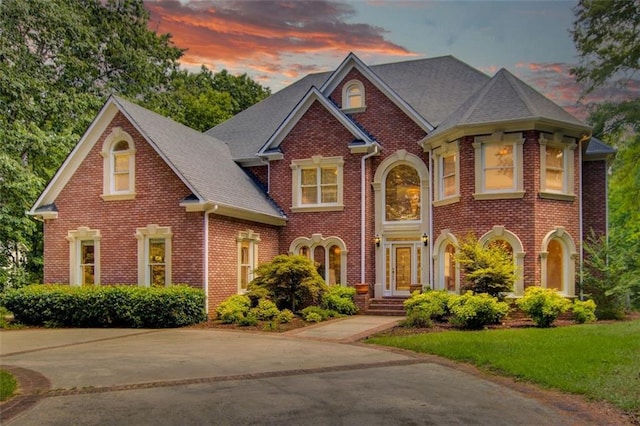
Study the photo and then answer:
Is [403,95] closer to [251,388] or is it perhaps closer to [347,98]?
[347,98]

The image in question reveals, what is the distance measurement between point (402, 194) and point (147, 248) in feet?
30.2

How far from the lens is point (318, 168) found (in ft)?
71.5

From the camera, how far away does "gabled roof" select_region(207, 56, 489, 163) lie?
874 inches

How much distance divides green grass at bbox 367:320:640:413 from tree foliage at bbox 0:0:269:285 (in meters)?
17.1

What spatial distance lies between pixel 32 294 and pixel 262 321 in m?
7.12

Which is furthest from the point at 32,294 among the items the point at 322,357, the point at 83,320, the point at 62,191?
the point at 322,357

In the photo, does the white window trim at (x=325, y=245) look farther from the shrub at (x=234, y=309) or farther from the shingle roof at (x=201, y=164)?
the shrub at (x=234, y=309)

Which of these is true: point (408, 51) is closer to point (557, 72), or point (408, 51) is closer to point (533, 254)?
point (557, 72)

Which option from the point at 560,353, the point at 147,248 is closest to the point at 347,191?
the point at 147,248

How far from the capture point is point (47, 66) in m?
26.8

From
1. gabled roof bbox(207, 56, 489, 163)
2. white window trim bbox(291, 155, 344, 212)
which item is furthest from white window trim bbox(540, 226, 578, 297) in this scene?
white window trim bbox(291, 155, 344, 212)

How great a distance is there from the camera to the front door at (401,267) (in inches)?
822

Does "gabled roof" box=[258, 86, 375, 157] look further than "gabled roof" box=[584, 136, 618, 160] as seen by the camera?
Yes

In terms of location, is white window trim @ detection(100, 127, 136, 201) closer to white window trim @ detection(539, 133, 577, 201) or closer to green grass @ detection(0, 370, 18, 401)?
green grass @ detection(0, 370, 18, 401)
